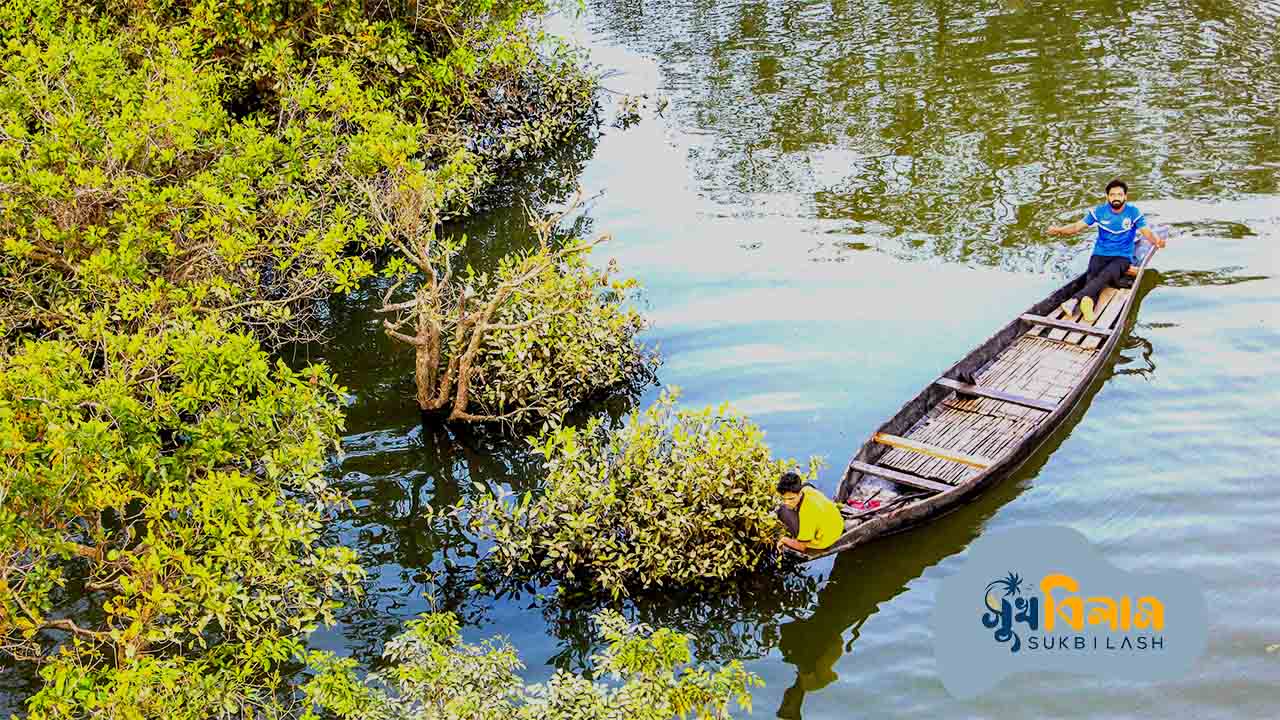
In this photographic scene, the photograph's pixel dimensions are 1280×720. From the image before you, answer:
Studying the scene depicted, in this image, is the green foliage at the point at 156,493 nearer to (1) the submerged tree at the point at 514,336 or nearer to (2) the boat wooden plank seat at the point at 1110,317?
(1) the submerged tree at the point at 514,336

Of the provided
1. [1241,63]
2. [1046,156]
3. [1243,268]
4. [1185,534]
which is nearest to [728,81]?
[1046,156]

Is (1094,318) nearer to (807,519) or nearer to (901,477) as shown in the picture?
(901,477)

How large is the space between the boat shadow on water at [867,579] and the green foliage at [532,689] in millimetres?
1433

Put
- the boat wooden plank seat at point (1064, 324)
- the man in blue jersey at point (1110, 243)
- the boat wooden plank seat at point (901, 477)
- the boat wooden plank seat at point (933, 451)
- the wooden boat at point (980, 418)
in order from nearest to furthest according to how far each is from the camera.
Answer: the wooden boat at point (980, 418), the boat wooden plank seat at point (901, 477), the boat wooden plank seat at point (933, 451), the boat wooden plank seat at point (1064, 324), the man in blue jersey at point (1110, 243)

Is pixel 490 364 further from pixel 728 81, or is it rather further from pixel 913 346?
pixel 728 81

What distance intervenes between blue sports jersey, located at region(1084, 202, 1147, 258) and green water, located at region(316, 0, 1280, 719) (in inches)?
37.3

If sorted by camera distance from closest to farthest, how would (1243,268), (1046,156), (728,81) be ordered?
(1243,268)
(1046,156)
(728,81)

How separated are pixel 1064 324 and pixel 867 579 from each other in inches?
200

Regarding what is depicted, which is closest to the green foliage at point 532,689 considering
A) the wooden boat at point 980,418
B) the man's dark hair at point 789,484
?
the man's dark hair at point 789,484

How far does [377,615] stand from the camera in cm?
1084

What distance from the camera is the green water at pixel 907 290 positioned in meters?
10.5

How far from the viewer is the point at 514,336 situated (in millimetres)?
13242

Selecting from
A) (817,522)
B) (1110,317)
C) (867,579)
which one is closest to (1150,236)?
(1110,317)

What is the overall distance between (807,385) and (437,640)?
6.33 m
